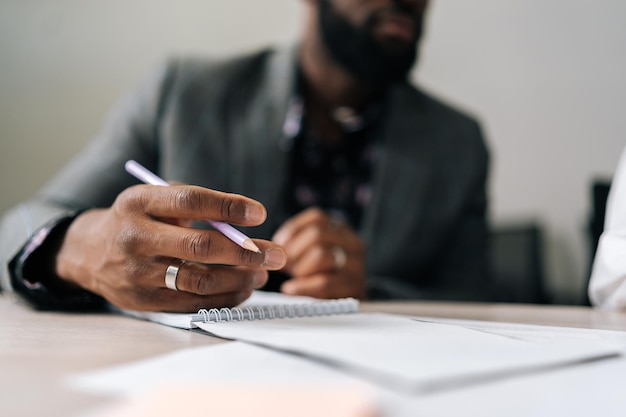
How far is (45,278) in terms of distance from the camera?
50cm

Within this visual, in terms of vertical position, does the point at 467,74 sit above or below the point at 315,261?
above

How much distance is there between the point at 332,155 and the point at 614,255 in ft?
2.18

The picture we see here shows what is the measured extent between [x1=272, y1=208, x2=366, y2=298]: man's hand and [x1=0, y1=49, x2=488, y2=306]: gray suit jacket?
0.68ft

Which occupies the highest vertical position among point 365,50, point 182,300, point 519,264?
point 365,50

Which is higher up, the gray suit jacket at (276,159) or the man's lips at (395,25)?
the man's lips at (395,25)

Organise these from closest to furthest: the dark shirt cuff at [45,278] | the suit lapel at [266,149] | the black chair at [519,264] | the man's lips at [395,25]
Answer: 1. the dark shirt cuff at [45,278]
2. the suit lapel at [266,149]
3. the man's lips at [395,25]
4. the black chair at [519,264]

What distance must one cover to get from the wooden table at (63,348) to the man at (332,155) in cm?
32

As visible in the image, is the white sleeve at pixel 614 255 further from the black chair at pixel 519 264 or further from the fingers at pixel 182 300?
the black chair at pixel 519 264

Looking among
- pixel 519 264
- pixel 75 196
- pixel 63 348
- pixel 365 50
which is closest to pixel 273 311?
pixel 63 348

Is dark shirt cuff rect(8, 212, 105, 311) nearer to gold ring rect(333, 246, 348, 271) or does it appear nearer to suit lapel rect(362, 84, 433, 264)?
gold ring rect(333, 246, 348, 271)

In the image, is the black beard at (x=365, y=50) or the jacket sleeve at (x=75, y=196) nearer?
the jacket sleeve at (x=75, y=196)

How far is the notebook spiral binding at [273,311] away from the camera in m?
0.35

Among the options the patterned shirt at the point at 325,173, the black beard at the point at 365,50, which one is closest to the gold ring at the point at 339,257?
the patterned shirt at the point at 325,173

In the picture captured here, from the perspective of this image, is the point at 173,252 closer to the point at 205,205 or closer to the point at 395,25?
the point at 205,205
